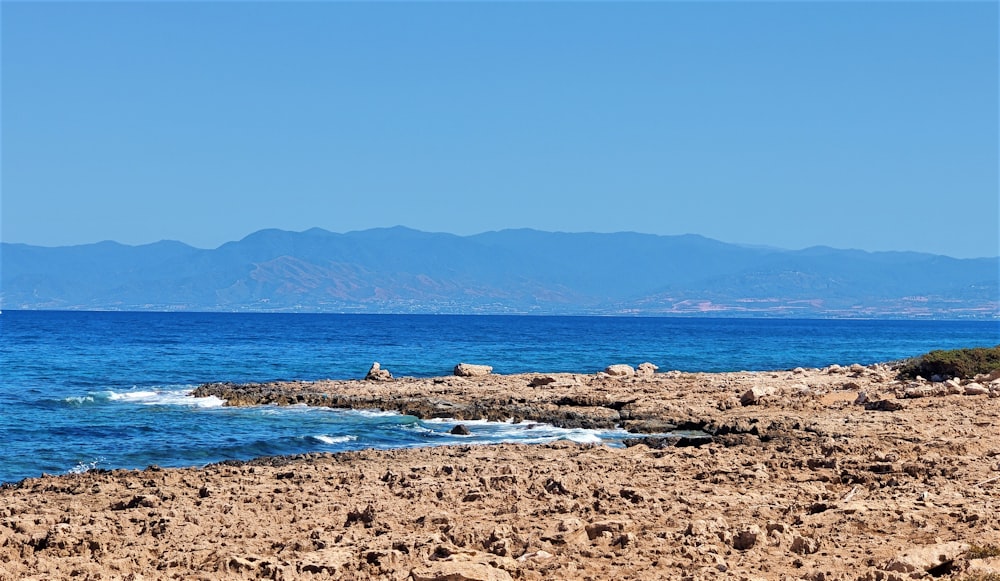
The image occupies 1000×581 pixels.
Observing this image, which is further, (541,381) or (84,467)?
(541,381)

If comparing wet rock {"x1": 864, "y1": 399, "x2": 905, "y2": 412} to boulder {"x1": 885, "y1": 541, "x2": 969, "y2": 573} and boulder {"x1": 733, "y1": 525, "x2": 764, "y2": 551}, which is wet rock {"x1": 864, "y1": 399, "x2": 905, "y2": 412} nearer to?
boulder {"x1": 733, "y1": 525, "x2": 764, "y2": 551}

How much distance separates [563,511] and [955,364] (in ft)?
89.2

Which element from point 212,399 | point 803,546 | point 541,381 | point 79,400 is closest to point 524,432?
point 541,381

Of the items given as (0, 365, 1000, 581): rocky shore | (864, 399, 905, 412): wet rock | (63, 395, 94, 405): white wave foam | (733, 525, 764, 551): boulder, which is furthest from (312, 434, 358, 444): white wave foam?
(733, 525, 764, 551): boulder

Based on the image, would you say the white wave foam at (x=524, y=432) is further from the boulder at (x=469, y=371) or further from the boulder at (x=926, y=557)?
the boulder at (x=926, y=557)

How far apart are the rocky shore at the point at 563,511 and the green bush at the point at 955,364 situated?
435 inches

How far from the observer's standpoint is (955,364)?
125ft

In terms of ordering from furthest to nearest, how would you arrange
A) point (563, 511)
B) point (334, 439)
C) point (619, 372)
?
point (619, 372) → point (334, 439) → point (563, 511)

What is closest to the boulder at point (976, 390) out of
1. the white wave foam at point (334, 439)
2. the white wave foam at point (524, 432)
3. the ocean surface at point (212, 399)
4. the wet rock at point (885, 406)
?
the wet rock at point (885, 406)

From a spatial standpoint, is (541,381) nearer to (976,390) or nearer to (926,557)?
(976,390)

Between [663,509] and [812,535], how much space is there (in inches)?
101

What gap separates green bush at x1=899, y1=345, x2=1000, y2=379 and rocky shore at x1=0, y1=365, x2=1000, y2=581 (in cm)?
1105

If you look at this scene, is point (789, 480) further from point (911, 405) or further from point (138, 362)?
point (138, 362)

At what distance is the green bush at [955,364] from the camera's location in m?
37.8
